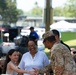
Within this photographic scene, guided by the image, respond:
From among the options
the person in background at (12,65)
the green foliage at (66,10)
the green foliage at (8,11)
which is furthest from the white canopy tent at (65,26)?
the person in background at (12,65)

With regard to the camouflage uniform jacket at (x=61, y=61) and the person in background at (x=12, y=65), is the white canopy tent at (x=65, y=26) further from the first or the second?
the camouflage uniform jacket at (x=61, y=61)

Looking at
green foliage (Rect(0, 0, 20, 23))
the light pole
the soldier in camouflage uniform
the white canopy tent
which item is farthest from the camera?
the white canopy tent

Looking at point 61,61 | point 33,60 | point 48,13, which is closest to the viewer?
point 61,61

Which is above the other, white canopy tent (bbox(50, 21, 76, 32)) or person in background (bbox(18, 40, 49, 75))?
person in background (bbox(18, 40, 49, 75))

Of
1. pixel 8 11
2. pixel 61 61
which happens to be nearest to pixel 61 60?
pixel 61 61

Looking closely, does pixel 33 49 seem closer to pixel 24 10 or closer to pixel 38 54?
pixel 38 54

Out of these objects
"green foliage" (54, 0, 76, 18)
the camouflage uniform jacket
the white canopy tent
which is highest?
the camouflage uniform jacket

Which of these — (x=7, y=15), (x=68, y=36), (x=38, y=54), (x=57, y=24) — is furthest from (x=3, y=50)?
(x=68, y=36)

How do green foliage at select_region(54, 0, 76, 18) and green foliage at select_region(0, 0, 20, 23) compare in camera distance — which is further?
green foliage at select_region(54, 0, 76, 18)

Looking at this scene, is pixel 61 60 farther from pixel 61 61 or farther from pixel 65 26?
pixel 65 26

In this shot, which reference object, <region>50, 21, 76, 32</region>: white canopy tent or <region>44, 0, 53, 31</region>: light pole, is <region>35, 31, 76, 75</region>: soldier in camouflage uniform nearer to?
<region>44, 0, 53, 31</region>: light pole

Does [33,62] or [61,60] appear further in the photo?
[33,62]

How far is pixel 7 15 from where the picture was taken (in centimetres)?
1550

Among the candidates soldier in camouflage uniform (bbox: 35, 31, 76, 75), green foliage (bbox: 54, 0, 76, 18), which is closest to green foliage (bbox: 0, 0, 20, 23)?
green foliage (bbox: 54, 0, 76, 18)
